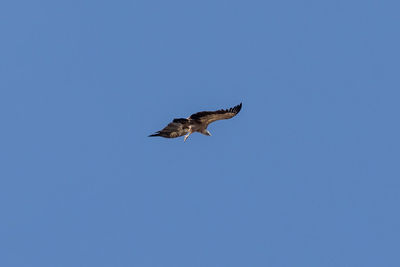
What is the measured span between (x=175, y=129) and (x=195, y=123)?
1976mm

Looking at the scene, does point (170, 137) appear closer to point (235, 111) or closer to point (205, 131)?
point (205, 131)

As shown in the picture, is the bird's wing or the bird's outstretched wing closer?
the bird's wing

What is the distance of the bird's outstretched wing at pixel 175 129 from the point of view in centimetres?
5762

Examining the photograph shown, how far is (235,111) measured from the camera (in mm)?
55406

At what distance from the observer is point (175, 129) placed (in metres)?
59.0

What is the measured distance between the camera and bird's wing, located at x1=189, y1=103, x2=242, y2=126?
55438 mm

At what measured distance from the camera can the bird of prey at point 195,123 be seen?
183 feet

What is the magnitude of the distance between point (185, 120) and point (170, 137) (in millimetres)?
3283

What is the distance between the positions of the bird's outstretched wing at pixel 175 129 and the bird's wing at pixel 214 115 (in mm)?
1025

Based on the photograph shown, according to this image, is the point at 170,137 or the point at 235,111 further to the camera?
the point at 170,137

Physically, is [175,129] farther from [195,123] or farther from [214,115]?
[214,115]

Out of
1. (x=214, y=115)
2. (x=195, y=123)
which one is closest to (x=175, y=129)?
(x=195, y=123)

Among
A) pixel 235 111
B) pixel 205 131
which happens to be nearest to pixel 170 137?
pixel 205 131

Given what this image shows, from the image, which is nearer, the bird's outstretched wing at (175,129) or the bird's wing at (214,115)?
the bird's wing at (214,115)
